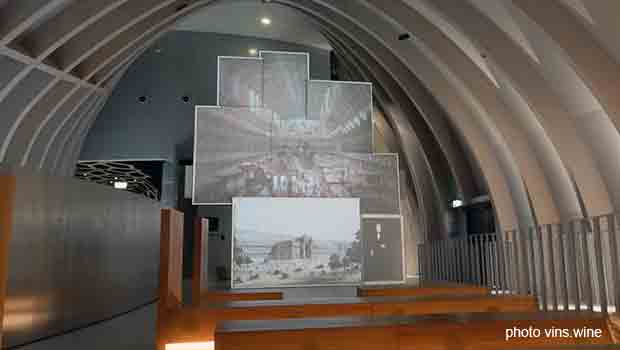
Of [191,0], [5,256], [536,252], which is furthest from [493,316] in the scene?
[191,0]

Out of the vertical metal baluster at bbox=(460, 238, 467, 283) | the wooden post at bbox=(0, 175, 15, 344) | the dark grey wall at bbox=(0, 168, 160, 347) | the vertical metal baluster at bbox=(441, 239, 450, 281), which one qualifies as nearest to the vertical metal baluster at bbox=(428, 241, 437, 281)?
the vertical metal baluster at bbox=(441, 239, 450, 281)

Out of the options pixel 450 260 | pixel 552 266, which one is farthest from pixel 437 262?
pixel 552 266

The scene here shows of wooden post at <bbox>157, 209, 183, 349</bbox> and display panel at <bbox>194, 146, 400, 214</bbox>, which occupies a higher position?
display panel at <bbox>194, 146, 400, 214</bbox>

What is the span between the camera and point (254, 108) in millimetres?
11516

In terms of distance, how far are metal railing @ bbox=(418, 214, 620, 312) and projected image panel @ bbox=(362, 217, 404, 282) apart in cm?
193

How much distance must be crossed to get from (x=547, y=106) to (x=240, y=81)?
6.52 metres

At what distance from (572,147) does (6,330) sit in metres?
7.39

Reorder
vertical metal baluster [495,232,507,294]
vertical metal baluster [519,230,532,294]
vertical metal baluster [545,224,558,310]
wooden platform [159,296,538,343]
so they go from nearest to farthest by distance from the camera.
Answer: wooden platform [159,296,538,343]
vertical metal baluster [545,224,558,310]
vertical metal baluster [519,230,532,294]
vertical metal baluster [495,232,507,294]

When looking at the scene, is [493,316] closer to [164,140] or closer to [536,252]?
[536,252]

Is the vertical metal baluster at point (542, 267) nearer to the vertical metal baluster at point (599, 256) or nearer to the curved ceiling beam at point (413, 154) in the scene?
the vertical metal baluster at point (599, 256)

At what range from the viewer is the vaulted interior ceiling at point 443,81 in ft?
22.9

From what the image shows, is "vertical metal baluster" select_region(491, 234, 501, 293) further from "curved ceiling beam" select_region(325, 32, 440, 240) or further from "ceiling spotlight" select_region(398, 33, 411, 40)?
"ceiling spotlight" select_region(398, 33, 411, 40)

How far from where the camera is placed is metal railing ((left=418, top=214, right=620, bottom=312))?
625 centimetres

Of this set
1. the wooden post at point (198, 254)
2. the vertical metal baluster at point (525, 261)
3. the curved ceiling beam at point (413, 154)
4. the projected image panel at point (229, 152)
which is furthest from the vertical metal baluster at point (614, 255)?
the projected image panel at point (229, 152)
